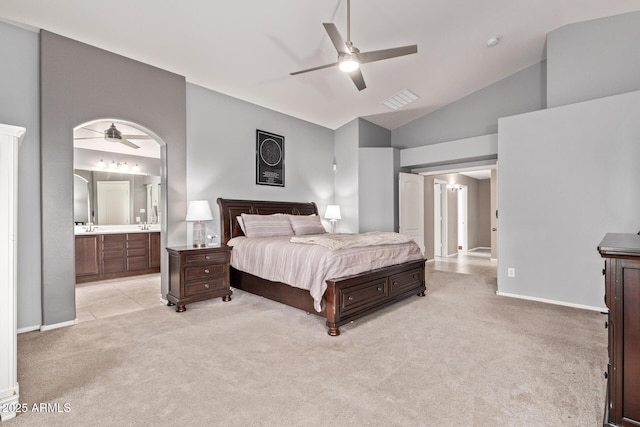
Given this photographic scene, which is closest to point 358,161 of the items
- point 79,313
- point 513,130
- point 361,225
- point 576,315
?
point 361,225

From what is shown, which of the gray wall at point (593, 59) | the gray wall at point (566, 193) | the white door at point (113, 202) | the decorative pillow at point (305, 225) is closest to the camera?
the gray wall at point (566, 193)

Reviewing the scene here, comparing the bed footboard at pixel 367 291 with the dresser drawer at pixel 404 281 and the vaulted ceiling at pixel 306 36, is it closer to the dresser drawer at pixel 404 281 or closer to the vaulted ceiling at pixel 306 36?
the dresser drawer at pixel 404 281

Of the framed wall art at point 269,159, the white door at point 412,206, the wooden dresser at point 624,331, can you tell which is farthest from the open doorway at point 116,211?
the wooden dresser at point 624,331

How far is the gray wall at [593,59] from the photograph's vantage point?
411 centimetres

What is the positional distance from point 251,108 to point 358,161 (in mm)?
2429

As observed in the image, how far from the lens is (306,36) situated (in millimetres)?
3727

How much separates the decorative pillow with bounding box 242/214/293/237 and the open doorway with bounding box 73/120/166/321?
1.42 m

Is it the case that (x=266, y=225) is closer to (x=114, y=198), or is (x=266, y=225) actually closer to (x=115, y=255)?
(x=115, y=255)

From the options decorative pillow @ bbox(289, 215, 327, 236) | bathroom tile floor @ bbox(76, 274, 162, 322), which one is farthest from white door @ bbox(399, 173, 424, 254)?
bathroom tile floor @ bbox(76, 274, 162, 322)

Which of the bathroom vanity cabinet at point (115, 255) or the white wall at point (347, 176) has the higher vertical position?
the white wall at point (347, 176)

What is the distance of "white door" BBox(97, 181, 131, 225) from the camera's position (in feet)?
19.5

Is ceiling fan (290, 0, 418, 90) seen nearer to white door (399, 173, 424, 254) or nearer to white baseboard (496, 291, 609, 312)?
white baseboard (496, 291, 609, 312)

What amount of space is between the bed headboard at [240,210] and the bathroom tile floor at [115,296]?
1.37 meters

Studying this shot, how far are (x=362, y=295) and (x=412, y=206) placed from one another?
414cm
